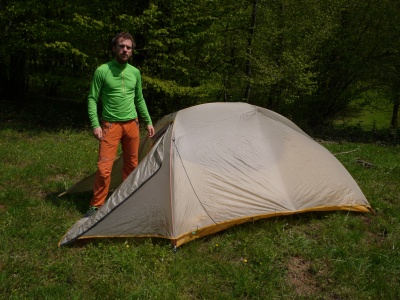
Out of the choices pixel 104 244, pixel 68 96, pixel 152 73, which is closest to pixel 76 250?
pixel 104 244

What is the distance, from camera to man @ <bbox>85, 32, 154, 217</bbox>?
420 cm

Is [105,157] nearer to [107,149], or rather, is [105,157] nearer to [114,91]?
[107,149]

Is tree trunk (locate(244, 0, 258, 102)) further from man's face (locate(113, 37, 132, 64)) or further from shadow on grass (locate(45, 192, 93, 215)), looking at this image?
man's face (locate(113, 37, 132, 64))

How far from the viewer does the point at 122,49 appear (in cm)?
411

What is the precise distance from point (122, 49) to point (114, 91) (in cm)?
50

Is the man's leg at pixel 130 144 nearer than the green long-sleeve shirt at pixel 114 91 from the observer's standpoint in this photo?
No

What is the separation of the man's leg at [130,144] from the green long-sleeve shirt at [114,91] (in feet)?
0.38

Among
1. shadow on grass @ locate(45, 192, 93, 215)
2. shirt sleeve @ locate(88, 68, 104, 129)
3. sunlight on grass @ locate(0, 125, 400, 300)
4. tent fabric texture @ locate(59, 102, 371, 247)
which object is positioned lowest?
shadow on grass @ locate(45, 192, 93, 215)

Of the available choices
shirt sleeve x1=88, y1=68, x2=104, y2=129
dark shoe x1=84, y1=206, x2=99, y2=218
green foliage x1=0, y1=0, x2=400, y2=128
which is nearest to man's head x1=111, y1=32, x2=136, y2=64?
shirt sleeve x1=88, y1=68, x2=104, y2=129

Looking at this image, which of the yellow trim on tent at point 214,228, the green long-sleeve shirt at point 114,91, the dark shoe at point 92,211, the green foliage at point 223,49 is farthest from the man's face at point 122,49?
the green foliage at point 223,49

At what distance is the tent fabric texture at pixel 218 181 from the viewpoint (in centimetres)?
398

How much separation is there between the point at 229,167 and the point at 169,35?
719cm

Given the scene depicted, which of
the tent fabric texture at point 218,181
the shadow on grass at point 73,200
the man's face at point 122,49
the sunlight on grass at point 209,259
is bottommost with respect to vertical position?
the shadow on grass at point 73,200

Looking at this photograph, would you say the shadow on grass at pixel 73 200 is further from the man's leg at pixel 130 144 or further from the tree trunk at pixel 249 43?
the tree trunk at pixel 249 43
